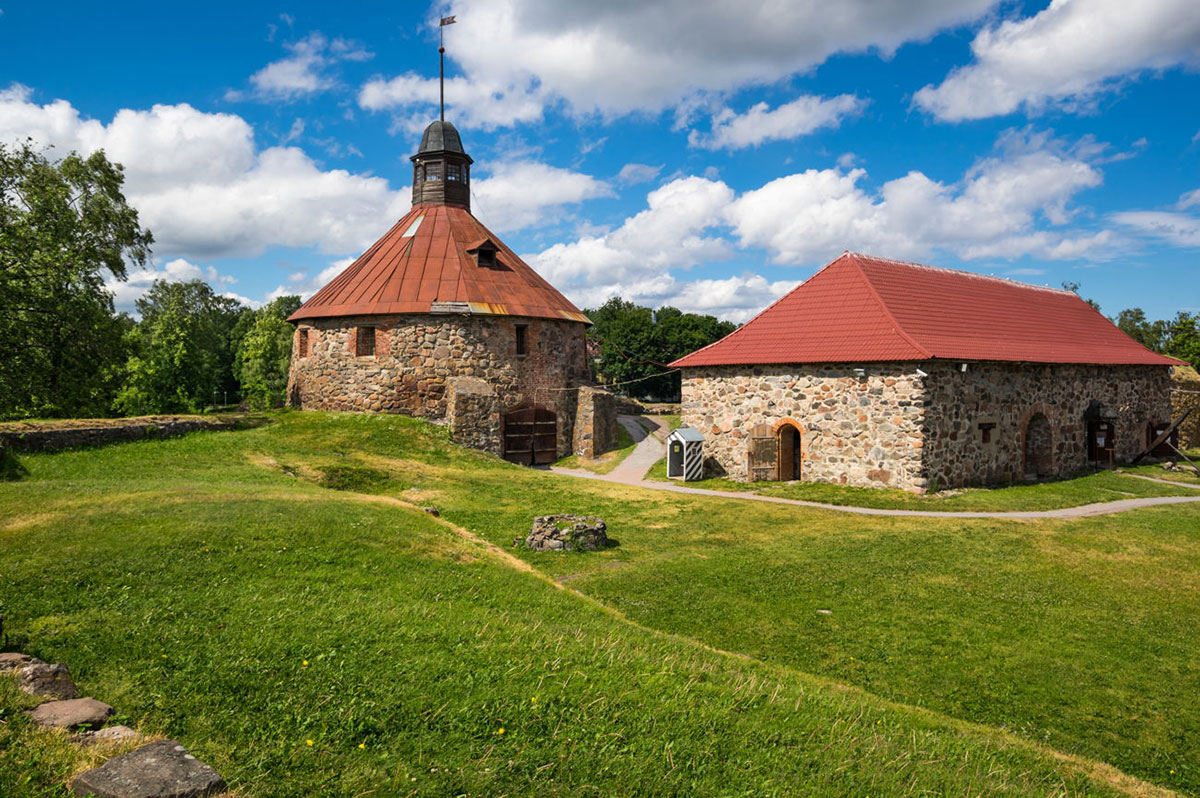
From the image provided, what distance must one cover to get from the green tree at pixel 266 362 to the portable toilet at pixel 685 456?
37439 mm

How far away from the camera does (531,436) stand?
2658 cm

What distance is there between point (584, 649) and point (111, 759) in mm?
3872

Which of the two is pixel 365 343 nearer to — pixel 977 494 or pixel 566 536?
pixel 566 536

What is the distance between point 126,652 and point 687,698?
15.9 feet

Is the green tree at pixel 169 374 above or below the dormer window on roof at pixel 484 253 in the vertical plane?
below

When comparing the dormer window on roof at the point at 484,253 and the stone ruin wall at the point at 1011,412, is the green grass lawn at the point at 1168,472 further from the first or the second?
the dormer window on roof at the point at 484,253

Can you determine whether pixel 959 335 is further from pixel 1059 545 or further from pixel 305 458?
pixel 305 458

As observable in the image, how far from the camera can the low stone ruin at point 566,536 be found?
41.9ft

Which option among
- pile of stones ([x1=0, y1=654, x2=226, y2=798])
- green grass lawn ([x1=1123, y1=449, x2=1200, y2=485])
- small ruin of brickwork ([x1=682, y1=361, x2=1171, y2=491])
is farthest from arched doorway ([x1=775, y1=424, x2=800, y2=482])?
pile of stones ([x1=0, y1=654, x2=226, y2=798])

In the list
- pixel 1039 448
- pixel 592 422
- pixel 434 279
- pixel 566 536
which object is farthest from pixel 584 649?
pixel 1039 448

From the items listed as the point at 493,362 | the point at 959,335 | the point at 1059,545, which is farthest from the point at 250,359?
the point at 1059,545

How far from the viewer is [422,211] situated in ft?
99.1

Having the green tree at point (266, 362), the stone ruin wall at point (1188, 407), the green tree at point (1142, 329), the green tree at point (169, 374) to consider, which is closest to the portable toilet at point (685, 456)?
the stone ruin wall at point (1188, 407)

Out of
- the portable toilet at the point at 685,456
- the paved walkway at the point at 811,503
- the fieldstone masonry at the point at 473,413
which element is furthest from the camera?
the fieldstone masonry at the point at 473,413
